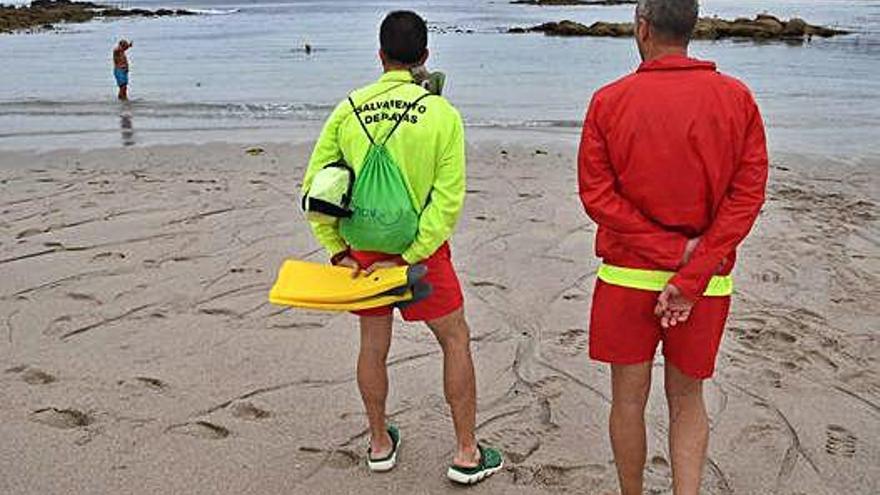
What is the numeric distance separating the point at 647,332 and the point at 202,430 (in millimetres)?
2092

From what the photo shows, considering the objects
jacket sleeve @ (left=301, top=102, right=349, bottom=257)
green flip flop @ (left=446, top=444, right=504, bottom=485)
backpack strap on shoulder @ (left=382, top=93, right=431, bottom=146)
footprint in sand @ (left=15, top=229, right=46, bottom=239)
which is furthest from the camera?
footprint in sand @ (left=15, top=229, right=46, bottom=239)

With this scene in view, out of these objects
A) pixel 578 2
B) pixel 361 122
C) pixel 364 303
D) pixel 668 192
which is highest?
pixel 578 2

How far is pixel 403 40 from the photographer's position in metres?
3.07

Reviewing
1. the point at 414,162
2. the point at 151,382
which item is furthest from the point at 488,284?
the point at 414,162

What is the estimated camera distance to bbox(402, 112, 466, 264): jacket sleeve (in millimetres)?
3086

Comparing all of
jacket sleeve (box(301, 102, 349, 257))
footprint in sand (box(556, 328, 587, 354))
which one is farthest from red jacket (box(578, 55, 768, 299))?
footprint in sand (box(556, 328, 587, 354))

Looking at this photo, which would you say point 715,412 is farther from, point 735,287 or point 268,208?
point 268,208

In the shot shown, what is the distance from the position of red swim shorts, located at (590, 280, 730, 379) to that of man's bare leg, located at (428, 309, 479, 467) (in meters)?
0.65

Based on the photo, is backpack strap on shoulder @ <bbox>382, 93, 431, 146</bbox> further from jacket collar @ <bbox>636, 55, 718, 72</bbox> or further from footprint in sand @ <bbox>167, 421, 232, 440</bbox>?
footprint in sand @ <bbox>167, 421, 232, 440</bbox>

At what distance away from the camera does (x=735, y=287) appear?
588 centimetres

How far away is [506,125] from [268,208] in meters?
7.14

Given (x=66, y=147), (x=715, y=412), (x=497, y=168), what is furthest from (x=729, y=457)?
(x=66, y=147)

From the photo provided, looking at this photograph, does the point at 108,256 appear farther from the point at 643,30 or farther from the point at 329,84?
the point at 329,84

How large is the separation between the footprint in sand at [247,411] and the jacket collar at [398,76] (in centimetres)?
175
